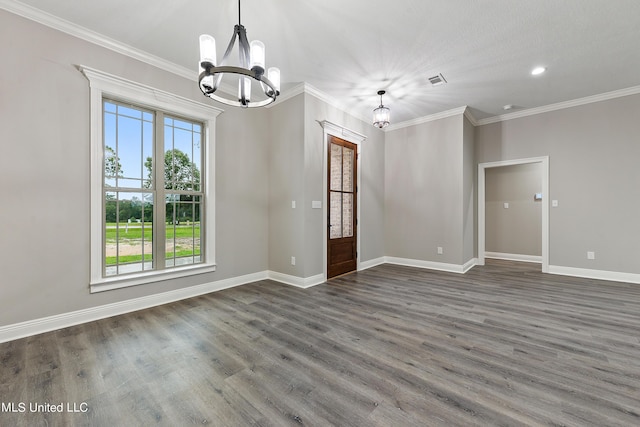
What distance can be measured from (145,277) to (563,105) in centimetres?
719

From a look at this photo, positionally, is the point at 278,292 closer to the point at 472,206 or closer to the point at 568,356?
the point at 568,356

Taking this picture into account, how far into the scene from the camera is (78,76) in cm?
277

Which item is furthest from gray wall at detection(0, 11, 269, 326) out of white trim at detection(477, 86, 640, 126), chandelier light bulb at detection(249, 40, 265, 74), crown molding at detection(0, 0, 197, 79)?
white trim at detection(477, 86, 640, 126)

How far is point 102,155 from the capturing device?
2934mm

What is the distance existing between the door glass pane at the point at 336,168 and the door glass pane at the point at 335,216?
145 mm

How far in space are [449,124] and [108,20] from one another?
5224mm

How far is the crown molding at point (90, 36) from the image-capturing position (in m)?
2.44

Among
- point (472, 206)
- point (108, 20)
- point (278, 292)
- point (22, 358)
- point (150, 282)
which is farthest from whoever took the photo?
point (472, 206)

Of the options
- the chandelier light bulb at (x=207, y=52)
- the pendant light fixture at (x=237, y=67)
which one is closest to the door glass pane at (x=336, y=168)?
the pendant light fixture at (x=237, y=67)

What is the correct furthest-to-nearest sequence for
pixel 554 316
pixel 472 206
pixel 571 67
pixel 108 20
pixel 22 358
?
1. pixel 472 206
2. pixel 571 67
3. pixel 554 316
4. pixel 108 20
5. pixel 22 358

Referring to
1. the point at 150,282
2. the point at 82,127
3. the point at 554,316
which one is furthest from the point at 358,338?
the point at 82,127

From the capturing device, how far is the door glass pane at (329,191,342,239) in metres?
4.62

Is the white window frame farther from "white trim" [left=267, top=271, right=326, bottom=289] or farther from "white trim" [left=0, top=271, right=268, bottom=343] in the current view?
"white trim" [left=267, top=271, right=326, bottom=289]

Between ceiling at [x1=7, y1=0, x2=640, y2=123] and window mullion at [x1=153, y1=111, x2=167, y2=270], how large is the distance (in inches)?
35.8
